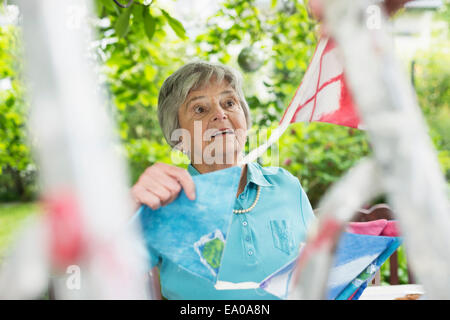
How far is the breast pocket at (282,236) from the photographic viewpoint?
994 millimetres

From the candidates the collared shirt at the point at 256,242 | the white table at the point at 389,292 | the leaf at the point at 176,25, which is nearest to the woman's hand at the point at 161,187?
the collared shirt at the point at 256,242

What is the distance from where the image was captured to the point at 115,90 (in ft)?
6.60

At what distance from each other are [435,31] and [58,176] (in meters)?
6.16

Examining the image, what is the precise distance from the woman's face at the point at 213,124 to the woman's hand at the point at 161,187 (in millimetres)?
486

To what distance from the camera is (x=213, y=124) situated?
1.17m

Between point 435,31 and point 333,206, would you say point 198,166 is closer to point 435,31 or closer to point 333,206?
point 333,206

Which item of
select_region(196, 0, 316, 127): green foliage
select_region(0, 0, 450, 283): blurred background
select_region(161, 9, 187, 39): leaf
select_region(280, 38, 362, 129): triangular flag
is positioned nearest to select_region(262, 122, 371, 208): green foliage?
select_region(0, 0, 450, 283): blurred background

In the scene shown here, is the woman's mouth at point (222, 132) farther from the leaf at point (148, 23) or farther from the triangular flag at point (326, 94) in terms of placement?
the leaf at point (148, 23)

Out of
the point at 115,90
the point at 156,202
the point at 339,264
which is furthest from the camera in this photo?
the point at 115,90

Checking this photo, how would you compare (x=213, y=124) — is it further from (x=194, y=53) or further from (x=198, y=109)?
(x=194, y=53)

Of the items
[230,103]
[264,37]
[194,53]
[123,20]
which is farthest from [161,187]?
[194,53]

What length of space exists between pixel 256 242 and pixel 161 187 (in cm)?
45

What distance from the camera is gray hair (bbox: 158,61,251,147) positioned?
1213 mm
